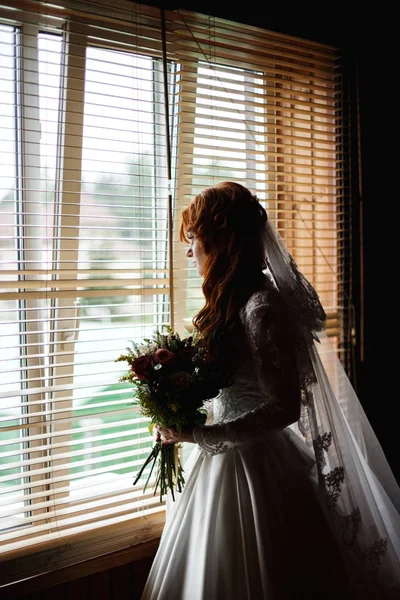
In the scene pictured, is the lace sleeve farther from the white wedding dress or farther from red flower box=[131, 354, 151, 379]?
red flower box=[131, 354, 151, 379]

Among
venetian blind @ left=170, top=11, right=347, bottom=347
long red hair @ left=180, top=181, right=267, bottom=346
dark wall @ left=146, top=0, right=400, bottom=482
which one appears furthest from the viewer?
dark wall @ left=146, top=0, right=400, bottom=482

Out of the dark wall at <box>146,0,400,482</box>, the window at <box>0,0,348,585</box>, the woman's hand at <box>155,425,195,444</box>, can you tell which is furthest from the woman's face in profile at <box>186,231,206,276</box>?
the dark wall at <box>146,0,400,482</box>

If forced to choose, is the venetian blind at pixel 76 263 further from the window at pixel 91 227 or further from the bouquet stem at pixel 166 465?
the bouquet stem at pixel 166 465

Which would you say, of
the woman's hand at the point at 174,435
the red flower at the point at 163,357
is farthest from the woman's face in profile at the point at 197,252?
the woman's hand at the point at 174,435

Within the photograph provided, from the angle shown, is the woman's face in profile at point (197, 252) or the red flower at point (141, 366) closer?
the red flower at point (141, 366)

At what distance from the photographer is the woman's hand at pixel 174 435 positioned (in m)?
1.64

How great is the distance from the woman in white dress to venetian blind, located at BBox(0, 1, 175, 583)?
32cm

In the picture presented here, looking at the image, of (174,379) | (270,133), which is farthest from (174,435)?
(270,133)

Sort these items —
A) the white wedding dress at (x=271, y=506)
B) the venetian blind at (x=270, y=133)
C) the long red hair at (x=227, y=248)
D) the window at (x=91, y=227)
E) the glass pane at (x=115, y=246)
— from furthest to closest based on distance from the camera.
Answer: the venetian blind at (x=270, y=133)
the glass pane at (x=115, y=246)
the window at (x=91, y=227)
the long red hair at (x=227, y=248)
the white wedding dress at (x=271, y=506)

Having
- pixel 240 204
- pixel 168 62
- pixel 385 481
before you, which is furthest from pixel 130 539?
pixel 168 62

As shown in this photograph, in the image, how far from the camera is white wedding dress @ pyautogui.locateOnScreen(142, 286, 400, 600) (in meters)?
1.57

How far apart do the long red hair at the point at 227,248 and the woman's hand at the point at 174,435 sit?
28cm

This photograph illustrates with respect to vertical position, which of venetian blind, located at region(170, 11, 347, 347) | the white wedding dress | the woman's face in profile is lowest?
the white wedding dress

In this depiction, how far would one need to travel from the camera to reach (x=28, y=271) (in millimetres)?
1817
